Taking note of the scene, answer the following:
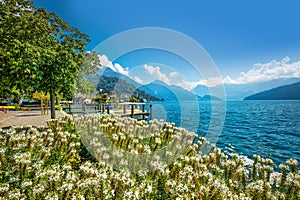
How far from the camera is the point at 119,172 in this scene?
9.59 ft

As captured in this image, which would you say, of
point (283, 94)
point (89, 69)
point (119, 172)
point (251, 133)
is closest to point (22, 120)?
point (119, 172)

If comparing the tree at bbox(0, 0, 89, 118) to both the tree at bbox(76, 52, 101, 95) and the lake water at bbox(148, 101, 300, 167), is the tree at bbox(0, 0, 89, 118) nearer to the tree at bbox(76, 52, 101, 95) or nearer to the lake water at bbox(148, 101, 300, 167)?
the lake water at bbox(148, 101, 300, 167)

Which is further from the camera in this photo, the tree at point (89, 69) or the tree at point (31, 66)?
the tree at point (89, 69)

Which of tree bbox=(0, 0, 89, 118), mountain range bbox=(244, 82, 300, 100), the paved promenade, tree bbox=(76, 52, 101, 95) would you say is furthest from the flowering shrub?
mountain range bbox=(244, 82, 300, 100)

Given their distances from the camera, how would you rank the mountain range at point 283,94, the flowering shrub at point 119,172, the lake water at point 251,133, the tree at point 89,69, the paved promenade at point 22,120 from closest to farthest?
the flowering shrub at point 119,172 → the paved promenade at point 22,120 → the lake water at point 251,133 → the tree at point 89,69 → the mountain range at point 283,94

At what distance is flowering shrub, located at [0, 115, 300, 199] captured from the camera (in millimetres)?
2139

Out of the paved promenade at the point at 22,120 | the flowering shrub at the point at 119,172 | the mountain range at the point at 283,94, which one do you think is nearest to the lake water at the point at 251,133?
the flowering shrub at the point at 119,172

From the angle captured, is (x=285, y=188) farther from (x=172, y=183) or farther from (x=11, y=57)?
(x=11, y=57)

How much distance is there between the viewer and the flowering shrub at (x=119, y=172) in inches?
84.2

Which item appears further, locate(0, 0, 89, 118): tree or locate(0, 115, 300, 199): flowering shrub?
locate(0, 0, 89, 118): tree

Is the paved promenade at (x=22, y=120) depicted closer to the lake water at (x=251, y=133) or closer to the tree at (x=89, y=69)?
the lake water at (x=251, y=133)

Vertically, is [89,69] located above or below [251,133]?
above

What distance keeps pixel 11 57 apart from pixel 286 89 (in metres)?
212

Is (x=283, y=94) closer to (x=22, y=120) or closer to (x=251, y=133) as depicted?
(x=251, y=133)
